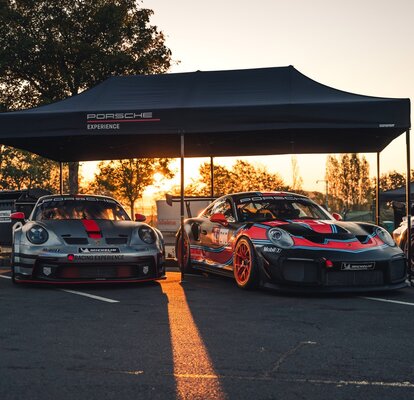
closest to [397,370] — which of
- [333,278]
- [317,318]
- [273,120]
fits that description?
[317,318]

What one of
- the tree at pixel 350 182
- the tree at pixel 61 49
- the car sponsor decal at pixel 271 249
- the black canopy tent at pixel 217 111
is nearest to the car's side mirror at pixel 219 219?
the car sponsor decal at pixel 271 249

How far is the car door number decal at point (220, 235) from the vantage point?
895 centimetres

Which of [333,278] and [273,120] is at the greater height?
[273,120]

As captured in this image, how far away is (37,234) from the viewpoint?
8.51 m

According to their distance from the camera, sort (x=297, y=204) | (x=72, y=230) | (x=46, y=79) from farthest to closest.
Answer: (x=46, y=79) < (x=297, y=204) < (x=72, y=230)

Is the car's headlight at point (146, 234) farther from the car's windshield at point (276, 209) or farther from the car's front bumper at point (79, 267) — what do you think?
the car's windshield at point (276, 209)

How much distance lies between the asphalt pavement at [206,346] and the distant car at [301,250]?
22 centimetres

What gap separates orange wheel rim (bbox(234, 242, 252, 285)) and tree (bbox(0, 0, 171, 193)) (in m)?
15.1

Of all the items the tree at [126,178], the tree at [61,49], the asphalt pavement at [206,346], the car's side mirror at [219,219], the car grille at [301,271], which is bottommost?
the asphalt pavement at [206,346]

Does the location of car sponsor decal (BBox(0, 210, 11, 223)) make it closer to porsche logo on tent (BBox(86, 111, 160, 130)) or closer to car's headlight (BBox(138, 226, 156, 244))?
porsche logo on tent (BBox(86, 111, 160, 130))

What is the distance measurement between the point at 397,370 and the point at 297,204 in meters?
5.22

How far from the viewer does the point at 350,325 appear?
5.77 meters

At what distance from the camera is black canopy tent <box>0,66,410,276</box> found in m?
9.40

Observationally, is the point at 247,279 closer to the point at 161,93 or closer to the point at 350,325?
the point at 350,325
